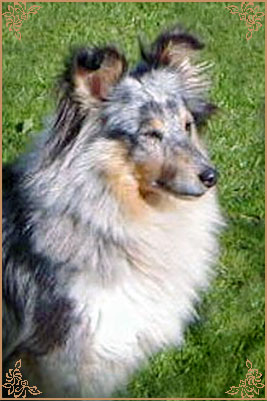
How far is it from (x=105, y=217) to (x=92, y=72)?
59cm

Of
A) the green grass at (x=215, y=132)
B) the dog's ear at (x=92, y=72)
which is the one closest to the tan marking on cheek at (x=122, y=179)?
the dog's ear at (x=92, y=72)

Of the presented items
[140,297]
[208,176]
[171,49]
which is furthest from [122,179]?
[171,49]

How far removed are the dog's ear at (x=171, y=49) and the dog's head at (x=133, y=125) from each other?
0.50ft

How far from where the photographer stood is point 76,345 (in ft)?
11.9

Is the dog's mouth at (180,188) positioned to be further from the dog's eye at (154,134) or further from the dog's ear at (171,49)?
the dog's ear at (171,49)

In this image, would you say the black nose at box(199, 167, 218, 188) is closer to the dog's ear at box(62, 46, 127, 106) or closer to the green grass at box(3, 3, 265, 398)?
the dog's ear at box(62, 46, 127, 106)

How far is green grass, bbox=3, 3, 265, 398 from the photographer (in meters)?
4.20

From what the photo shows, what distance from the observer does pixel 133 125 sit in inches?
140

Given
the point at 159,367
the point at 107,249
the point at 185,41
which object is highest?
the point at 185,41

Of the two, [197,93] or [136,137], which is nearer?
[136,137]

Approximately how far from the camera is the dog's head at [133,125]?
3521mm

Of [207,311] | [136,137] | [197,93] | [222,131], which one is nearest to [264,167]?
[222,131]

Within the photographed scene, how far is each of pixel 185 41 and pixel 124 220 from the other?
2.71 feet

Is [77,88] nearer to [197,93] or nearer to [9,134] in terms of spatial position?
[197,93]
